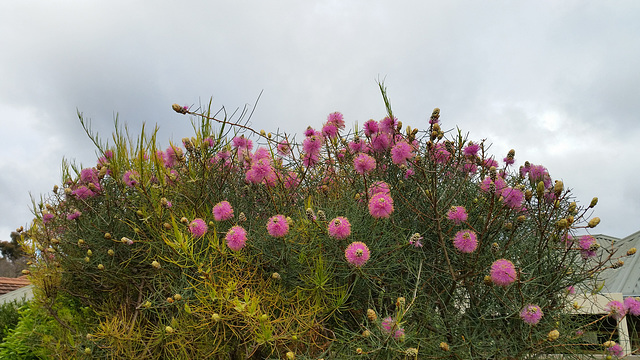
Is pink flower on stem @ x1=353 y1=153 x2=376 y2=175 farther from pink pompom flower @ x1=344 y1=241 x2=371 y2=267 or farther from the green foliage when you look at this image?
the green foliage

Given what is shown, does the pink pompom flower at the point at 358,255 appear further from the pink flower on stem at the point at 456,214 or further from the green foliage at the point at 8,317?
the green foliage at the point at 8,317

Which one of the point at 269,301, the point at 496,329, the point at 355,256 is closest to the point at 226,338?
the point at 269,301

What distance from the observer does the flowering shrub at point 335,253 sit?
2.30m

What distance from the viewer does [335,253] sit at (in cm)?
243

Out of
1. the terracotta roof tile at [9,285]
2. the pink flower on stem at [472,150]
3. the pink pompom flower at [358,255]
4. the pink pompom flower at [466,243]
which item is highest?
the terracotta roof tile at [9,285]

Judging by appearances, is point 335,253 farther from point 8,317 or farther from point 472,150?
point 8,317

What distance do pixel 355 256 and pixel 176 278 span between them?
1.42 metres

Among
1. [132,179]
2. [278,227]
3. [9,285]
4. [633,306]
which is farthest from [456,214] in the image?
[9,285]

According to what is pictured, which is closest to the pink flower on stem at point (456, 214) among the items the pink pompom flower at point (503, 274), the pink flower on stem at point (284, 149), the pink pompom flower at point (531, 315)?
the pink pompom flower at point (503, 274)

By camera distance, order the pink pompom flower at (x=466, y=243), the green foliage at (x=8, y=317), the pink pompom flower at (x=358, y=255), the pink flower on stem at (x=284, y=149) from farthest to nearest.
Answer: the green foliage at (x=8, y=317) → the pink flower on stem at (x=284, y=149) → the pink pompom flower at (x=466, y=243) → the pink pompom flower at (x=358, y=255)

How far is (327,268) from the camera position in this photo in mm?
2408

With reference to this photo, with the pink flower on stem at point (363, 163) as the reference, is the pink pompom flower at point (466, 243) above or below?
below

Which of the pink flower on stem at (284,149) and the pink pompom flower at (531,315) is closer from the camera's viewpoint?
the pink pompom flower at (531,315)

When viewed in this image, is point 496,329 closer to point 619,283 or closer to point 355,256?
point 355,256
